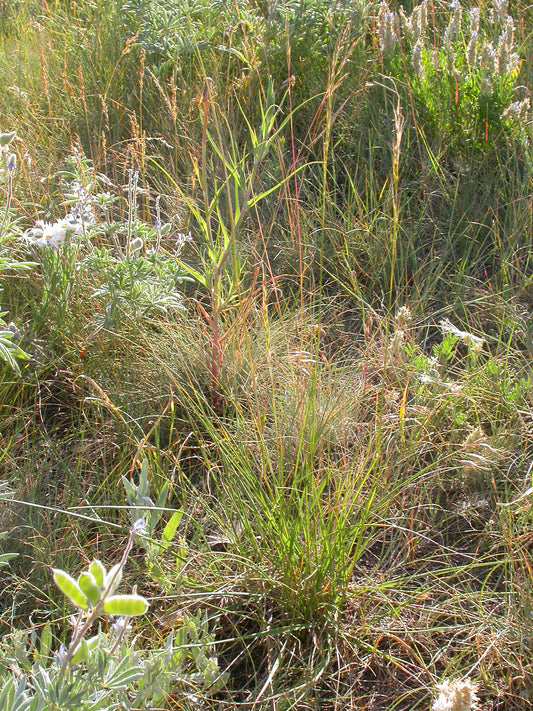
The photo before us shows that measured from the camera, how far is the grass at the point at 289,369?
4.89ft

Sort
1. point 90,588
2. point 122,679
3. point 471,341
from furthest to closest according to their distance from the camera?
point 471,341 < point 122,679 < point 90,588

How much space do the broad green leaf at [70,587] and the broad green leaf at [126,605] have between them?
4 cm

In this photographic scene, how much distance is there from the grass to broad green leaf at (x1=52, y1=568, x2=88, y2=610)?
17.3 inches

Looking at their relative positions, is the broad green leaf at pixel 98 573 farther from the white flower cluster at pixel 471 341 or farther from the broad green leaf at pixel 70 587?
the white flower cluster at pixel 471 341

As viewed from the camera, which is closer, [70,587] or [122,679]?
[70,587]

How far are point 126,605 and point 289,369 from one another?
3.99ft

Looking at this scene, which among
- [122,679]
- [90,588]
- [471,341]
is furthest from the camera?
[471,341]

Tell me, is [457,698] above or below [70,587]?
below

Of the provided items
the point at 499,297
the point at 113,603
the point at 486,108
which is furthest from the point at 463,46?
the point at 113,603

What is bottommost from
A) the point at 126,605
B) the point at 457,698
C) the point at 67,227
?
the point at 457,698

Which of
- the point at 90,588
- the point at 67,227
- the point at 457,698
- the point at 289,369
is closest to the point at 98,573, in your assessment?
the point at 90,588

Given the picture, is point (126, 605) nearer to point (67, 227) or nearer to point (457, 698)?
point (457, 698)

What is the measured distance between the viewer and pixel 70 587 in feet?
2.91

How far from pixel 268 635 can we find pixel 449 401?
2.85 feet
